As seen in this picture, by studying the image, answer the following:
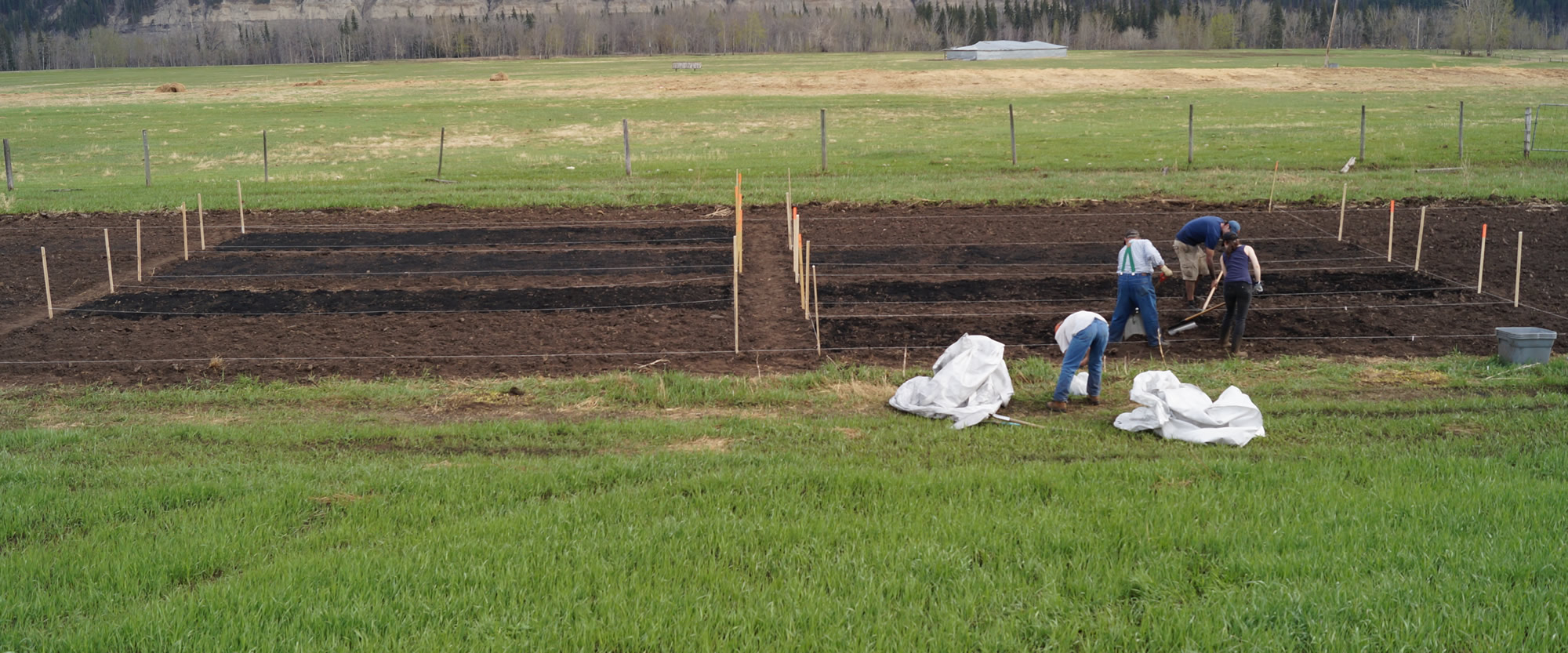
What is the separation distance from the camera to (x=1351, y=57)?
338ft

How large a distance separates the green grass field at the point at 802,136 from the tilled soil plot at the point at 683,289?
317cm

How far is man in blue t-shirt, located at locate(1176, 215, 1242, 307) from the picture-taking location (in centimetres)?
1473

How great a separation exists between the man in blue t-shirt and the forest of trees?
477 ft

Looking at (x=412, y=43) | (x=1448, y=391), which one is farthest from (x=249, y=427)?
(x=412, y=43)

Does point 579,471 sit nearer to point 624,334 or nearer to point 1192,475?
point 1192,475

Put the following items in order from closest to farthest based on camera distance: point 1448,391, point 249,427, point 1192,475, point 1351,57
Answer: point 1192,475, point 249,427, point 1448,391, point 1351,57

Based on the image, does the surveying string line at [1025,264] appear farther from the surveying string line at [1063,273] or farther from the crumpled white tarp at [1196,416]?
the crumpled white tarp at [1196,416]

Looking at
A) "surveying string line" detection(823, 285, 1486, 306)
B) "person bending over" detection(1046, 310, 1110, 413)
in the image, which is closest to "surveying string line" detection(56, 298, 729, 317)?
"surveying string line" detection(823, 285, 1486, 306)

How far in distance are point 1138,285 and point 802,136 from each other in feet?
99.0

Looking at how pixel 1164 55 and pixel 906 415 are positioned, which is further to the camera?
pixel 1164 55

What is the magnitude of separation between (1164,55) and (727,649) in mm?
124347

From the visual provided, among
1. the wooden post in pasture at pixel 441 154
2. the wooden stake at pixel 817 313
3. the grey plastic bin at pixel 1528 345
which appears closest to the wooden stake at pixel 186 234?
the wooden post in pasture at pixel 441 154

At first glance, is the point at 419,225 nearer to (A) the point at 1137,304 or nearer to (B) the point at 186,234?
(B) the point at 186,234

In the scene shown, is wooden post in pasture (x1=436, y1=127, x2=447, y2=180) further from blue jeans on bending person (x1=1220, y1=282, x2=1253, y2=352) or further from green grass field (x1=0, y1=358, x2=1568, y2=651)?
blue jeans on bending person (x1=1220, y1=282, x2=1253, y2=352)
